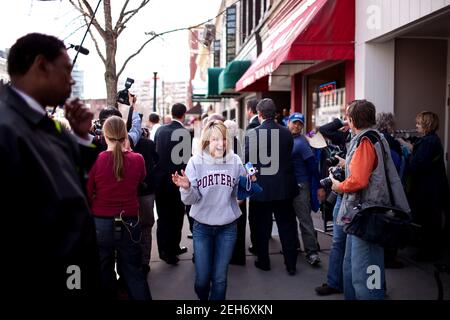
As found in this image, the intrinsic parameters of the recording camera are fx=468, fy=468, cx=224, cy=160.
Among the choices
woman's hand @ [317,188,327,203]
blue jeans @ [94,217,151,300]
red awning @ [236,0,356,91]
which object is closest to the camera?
blue jeans @ [94,217,151,300]

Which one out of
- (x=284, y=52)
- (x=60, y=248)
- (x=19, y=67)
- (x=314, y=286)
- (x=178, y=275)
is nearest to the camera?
(x=60, y=248)

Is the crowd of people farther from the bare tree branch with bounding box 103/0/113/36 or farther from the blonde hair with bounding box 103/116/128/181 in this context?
the bare tree branch with bounding box 103/0/113/36

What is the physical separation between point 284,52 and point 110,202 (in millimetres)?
4648

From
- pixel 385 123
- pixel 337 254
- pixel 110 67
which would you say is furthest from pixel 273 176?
pixel 110 67

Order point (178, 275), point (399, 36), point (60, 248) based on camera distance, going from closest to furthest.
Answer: point (60, 248) → point (178, 275) → point (399, 36)

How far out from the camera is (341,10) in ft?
24.4

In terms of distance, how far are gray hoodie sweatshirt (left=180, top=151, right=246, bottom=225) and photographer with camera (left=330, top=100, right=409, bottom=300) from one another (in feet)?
2.97

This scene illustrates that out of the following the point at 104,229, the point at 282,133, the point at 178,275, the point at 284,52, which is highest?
the point at 284,52

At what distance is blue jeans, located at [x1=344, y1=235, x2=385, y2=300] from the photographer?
12.3ft

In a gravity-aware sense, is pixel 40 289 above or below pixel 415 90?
below

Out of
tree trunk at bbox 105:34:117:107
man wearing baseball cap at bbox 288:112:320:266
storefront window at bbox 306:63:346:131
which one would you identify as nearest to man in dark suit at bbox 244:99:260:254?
man wearing baseball cap at bbox 288:112:320:266

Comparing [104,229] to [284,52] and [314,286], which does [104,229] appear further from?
[284,52]

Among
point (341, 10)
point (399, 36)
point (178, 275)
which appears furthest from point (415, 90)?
point (178, 275)

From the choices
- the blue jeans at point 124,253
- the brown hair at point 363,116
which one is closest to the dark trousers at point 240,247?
the blue jeans at point 124,253
